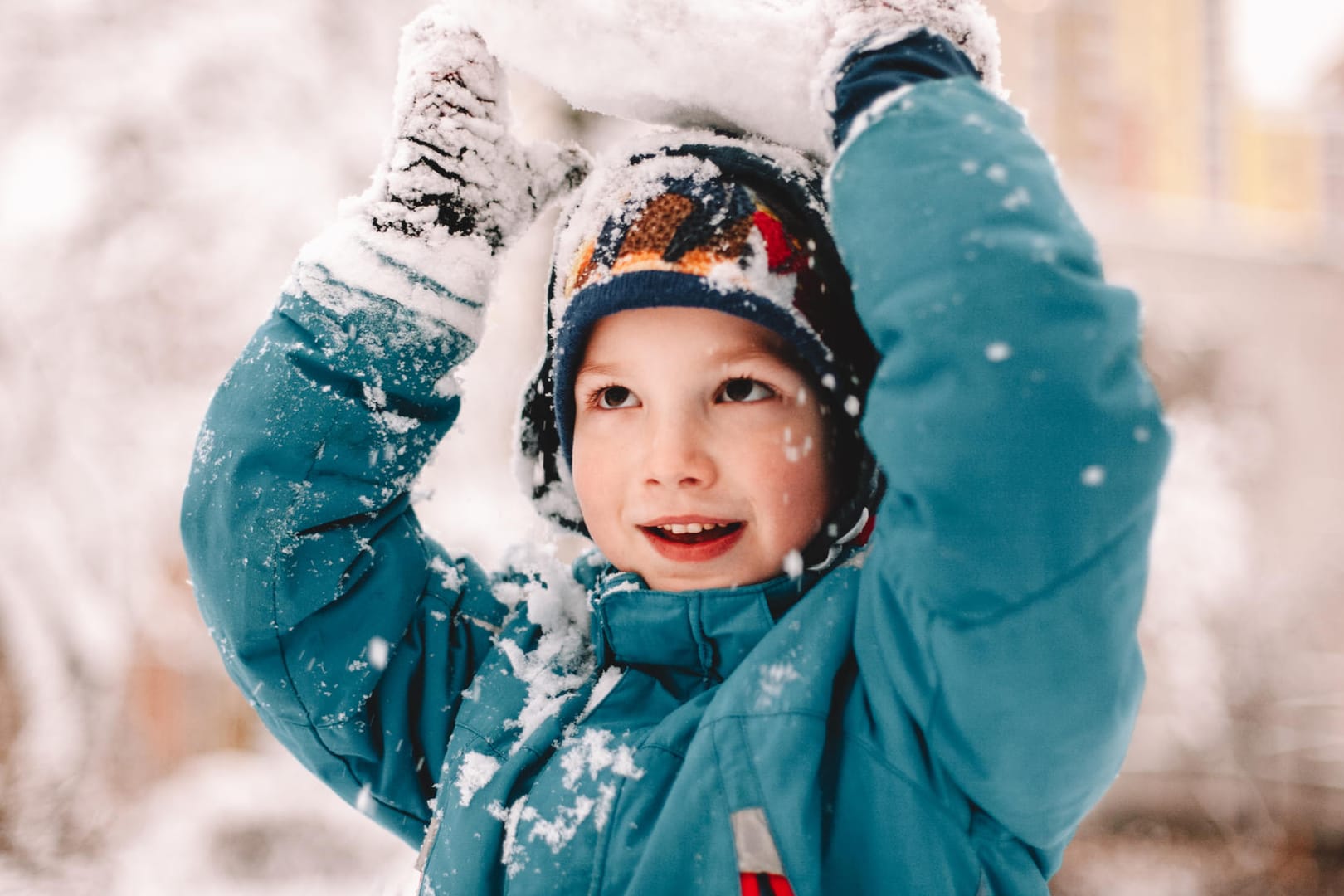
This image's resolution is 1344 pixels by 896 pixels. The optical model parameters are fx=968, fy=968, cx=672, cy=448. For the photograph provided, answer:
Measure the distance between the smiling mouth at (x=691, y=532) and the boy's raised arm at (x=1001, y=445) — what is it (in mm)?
284

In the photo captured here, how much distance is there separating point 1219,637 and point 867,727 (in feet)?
33.3

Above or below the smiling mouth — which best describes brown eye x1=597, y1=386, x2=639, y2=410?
above

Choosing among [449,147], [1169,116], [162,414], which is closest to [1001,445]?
[449,147]

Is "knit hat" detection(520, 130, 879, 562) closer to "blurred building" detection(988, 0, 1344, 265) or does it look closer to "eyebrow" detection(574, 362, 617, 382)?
"eyebrow" detection(574, 362, 617, 382)

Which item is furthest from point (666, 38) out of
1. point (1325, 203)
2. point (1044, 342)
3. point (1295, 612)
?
point (1325, 203)

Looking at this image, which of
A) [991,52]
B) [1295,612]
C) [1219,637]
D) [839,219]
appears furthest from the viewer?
[1295,612]

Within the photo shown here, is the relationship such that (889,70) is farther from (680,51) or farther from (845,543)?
(845,543)

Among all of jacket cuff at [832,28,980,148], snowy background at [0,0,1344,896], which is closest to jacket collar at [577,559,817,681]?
jacket cuff at [832,28,980,148]

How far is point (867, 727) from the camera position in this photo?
1073 millimetres

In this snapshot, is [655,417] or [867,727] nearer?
[867,727]

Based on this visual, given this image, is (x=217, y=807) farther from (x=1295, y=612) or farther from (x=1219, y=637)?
(x=1295, y=612)

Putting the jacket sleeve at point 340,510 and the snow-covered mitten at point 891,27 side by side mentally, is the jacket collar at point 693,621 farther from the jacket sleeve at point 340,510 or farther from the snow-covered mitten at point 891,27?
the snow-covered mitten at point 891,27

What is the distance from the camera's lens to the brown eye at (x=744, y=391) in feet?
4.09

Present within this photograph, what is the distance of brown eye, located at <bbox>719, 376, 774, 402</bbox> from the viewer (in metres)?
1.25
